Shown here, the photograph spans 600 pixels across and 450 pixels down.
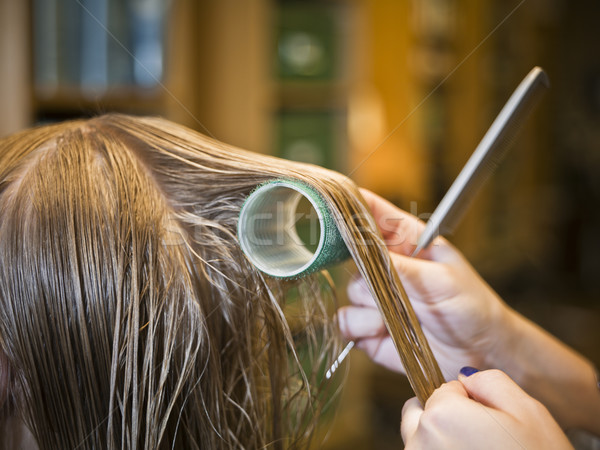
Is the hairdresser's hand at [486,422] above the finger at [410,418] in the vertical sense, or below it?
above

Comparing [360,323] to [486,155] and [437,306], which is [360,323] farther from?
[486,155]

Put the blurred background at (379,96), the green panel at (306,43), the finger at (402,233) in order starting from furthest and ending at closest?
the green panel at (306,43) < the blurred background at (379,96) < the finger at (402,233)

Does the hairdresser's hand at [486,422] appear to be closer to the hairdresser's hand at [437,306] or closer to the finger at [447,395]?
the finger at [447,395]

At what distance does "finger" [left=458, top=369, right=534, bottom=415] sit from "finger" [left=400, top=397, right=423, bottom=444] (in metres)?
0.05

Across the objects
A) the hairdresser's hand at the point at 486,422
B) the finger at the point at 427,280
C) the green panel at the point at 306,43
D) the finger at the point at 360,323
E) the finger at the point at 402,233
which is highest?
the green panel at the point at 306,43

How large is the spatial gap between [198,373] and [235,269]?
11 centimetres

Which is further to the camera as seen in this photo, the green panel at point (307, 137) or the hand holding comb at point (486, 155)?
the green panel at point (307, 137)

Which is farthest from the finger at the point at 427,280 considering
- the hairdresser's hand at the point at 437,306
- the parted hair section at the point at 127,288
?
the parted hair section at the point at 127,288

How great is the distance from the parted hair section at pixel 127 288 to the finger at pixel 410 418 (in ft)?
0.44

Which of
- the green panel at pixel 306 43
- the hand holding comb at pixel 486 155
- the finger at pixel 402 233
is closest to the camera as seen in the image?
the hand holding comb at pixel 486 155

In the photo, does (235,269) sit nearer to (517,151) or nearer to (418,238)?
(418,238)

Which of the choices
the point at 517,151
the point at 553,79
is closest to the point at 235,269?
the point at 517,151

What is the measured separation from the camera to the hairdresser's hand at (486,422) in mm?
388

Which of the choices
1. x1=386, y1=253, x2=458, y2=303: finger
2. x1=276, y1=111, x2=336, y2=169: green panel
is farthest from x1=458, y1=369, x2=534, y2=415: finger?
x1=276, y1=111, x2=336, y2=169: green panel
